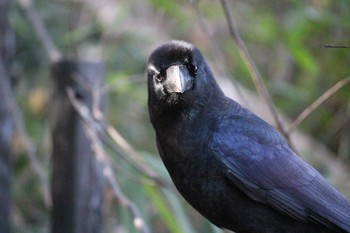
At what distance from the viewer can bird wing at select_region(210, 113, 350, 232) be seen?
2.46m

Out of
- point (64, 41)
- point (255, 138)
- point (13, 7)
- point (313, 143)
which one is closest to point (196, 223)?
point (313, 143)

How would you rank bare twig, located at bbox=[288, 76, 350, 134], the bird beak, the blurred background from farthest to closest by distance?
the blurred background → bare twig, located at bbox=[288, 76, 350, 134] → the bird beak

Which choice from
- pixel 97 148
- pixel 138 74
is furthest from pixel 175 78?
pixel 138 74

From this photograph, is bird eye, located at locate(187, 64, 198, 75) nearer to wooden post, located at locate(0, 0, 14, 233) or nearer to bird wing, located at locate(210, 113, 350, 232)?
bird wing, located at locate(210, 113, 350, 232)

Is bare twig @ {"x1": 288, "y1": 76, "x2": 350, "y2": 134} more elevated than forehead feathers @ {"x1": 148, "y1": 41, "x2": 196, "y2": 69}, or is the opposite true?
bare twig @ {"x1": 288, "y1": 76, "x2": 350, "y2": 134}

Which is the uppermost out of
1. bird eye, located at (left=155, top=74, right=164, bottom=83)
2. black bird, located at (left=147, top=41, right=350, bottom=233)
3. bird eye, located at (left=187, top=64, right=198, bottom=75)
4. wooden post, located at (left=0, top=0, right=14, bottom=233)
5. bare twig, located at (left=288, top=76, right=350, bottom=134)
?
bare twig, located at (left=288, top=76, right=350, bottom=134)

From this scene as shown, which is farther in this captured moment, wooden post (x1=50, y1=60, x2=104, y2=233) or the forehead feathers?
wooden post (x1=50, y1=60, x2=104, y2=233)

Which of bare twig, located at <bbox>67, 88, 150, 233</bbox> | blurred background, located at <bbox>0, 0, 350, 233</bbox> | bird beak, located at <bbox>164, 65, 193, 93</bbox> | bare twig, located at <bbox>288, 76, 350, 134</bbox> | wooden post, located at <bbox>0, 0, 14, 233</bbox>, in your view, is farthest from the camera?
blurred background, located at <bbox>0, 0, 350, 233</bbox>

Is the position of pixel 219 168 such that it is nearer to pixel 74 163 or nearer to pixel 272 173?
pixel 272 173

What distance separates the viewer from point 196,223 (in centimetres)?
546

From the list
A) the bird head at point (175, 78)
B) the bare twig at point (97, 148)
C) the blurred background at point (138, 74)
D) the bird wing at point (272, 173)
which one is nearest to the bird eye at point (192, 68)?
the bird head at point (175, 78)

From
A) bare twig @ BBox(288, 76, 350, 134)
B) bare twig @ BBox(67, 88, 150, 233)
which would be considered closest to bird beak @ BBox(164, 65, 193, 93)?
bare twig @ BBox(67, 88, 150, 233)

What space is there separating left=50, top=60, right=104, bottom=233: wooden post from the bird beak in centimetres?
76

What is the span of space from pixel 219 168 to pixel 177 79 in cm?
31
